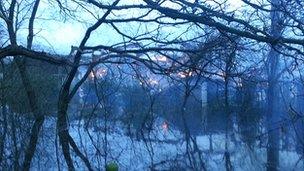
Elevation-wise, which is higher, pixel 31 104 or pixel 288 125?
pixel 288 125

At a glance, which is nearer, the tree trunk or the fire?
the tree trunk

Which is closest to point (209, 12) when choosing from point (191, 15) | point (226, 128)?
point (191, 15)

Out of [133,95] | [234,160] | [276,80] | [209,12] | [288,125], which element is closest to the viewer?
[209,12]

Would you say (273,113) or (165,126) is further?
(165,126)

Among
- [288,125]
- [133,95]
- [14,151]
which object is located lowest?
[14,151]

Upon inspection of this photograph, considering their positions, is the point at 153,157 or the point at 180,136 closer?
the point at 153,157

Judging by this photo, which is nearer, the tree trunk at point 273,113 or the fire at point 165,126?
the tree trunk at point 273,113

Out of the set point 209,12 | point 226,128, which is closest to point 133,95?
point 226,128

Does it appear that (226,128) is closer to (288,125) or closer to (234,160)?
(288,125)

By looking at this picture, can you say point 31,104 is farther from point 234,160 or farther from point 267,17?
point 234,160

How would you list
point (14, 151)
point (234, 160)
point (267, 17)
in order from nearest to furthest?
point (267, 17) < point (14, 151) < point (234, 160)

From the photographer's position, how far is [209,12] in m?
4.48

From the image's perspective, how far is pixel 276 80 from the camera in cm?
1523

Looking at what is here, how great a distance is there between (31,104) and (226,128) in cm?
981
